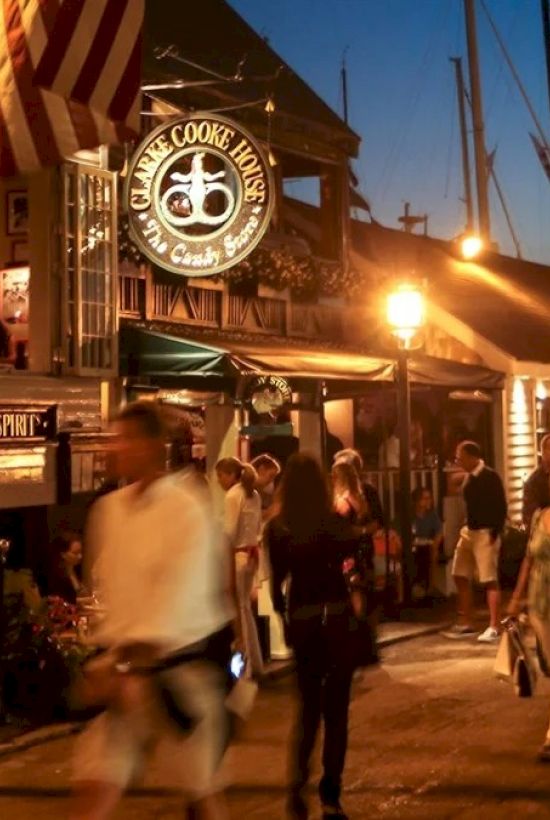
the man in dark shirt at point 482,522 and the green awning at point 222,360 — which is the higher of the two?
the green awning at point 222,360

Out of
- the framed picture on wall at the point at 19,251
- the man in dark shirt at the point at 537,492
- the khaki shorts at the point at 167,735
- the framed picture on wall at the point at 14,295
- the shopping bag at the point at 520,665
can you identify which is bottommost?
the shopping bag at the point at 520,665

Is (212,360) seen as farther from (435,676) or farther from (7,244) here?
(435,676)

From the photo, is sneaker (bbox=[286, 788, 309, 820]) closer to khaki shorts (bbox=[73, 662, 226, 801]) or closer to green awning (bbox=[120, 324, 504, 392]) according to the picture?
khaki shorts (bbox=[73, 662, 226, 801])

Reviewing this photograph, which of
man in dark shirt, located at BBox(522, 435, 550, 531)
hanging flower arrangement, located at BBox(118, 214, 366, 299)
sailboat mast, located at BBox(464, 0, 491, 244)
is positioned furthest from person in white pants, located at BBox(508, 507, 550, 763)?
sailboat mast, located at BBox(464, 0, 491, 244)

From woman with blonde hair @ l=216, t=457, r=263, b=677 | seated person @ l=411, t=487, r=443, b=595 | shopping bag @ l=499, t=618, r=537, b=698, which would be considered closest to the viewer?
shopping bag @ l=499, t=618, r=537, b=698

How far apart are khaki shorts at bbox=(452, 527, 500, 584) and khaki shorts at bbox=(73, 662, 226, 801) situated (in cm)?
862

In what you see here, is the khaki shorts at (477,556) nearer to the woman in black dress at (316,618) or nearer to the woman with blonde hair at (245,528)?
the woman with blonde hair at (245,528)

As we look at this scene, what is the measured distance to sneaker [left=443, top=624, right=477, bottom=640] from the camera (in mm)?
13367

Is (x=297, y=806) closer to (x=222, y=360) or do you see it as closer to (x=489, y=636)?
(x=222, y=360)

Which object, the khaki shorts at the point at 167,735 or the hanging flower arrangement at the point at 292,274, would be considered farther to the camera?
the hanging flower arrangement at the point at 292,274

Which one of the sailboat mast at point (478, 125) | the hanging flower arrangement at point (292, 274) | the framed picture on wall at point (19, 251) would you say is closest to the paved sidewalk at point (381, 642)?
the hanging flower arrangement at point (292, 274)

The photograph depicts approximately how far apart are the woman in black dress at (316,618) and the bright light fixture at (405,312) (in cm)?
856

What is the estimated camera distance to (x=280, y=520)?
273 inches

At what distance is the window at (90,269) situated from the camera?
12.4m
